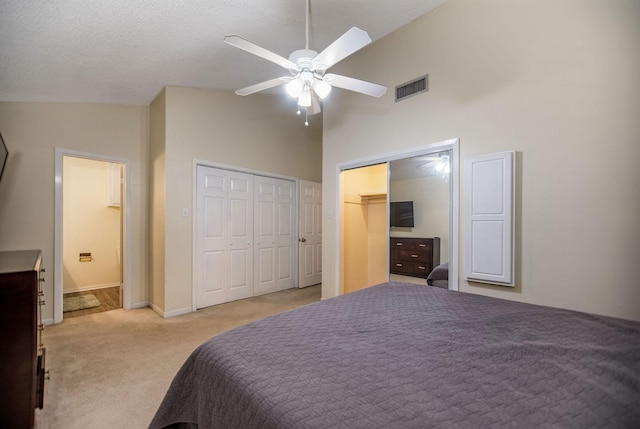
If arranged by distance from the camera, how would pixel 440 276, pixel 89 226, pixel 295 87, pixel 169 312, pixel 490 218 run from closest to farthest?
1. pixel 295 87
2. pixel 490 218
3. pixel 440 276
4. pixel 169 312
5. pixel 89 226

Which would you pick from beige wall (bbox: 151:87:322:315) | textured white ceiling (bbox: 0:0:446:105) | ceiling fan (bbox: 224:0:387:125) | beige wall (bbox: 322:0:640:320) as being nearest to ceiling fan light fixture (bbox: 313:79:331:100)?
ceiling fan (bbox: 224:0:387:125)

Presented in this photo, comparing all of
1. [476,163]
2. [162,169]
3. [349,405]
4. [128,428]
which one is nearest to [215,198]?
[162,169]

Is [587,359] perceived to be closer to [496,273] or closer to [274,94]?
[496,273]

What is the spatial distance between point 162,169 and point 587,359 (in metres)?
4.00

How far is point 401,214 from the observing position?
3.18m

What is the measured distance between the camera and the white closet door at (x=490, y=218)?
7.39ft

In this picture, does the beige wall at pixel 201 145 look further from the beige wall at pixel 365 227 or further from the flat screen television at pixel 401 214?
the flat screen television at pixel 401 214

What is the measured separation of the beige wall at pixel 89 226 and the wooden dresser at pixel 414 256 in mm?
4207

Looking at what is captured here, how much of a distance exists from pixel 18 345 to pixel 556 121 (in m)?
3.57

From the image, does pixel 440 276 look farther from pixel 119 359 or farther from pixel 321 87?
pixel 119 359

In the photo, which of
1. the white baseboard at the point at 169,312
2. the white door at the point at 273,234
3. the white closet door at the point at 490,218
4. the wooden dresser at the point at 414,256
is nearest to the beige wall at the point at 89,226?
the white baseboard at the point at 169,312

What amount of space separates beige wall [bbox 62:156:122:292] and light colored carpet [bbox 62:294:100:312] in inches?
17.3

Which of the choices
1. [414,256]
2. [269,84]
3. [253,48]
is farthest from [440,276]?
[253,48]

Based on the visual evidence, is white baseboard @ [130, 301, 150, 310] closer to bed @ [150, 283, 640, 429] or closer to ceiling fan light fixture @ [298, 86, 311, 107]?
bed @ [150, 283, 640, 429]
